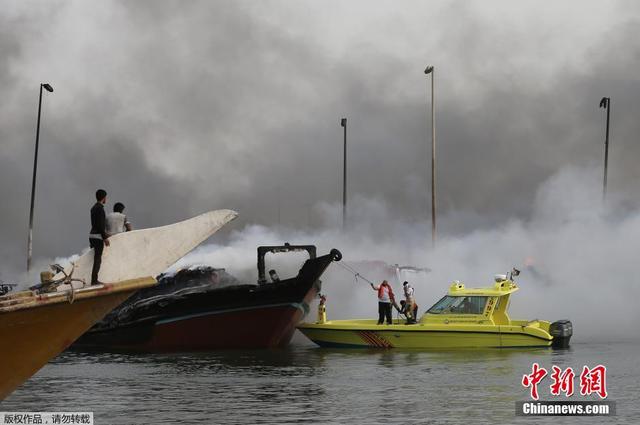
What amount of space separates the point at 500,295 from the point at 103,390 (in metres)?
13.1

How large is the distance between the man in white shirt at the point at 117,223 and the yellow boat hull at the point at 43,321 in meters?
0.77

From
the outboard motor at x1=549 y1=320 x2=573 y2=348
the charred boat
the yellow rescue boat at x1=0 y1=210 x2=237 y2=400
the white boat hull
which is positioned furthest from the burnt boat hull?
the white boat hull

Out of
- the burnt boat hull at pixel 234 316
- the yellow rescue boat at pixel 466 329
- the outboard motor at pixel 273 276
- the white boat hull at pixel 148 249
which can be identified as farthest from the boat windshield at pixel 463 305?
the white boat hull at pixel 148 249

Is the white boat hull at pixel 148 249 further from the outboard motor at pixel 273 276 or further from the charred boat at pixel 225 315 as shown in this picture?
the outboard motor at pixel 273 276

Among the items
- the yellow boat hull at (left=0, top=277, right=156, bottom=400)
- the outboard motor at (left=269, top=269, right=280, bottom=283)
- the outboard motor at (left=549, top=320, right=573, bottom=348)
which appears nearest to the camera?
the yellow boat hull at (left=0, top=277, right=156, bottom=400)

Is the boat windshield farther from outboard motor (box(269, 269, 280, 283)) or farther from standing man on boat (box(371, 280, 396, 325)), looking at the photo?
outboard motor (box(269, 269, 280, 283))

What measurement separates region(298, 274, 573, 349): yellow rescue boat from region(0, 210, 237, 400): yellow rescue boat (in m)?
16.9

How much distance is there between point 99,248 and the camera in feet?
52.3

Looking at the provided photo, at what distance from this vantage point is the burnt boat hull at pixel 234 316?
34688 millimetres

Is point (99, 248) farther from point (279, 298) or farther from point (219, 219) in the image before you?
point (279, 298)

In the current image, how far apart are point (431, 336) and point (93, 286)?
693 inches

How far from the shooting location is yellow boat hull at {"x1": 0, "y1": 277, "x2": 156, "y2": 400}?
1575cm

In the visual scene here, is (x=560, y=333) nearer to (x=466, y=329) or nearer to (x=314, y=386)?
(x=466, y=329)

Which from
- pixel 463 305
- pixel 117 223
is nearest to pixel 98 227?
pixel 117 223
